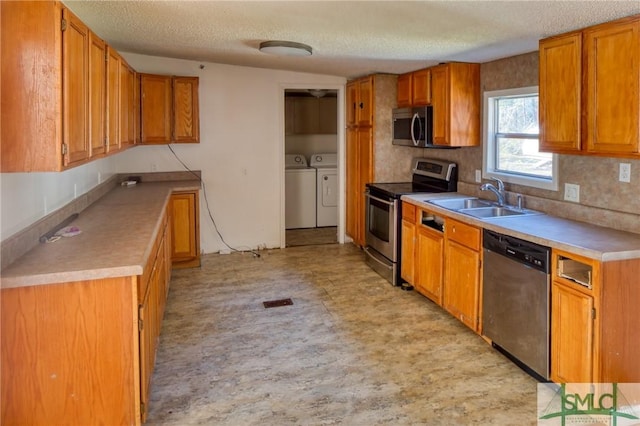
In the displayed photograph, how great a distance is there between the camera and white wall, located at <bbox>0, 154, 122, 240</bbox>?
2.33m

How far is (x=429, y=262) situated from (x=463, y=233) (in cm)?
64

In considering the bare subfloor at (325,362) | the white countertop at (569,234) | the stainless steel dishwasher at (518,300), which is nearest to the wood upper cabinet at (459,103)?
the white countertop at (569,234)

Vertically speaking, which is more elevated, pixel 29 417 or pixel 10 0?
pixel 10 0

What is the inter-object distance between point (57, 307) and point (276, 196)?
4252 mm

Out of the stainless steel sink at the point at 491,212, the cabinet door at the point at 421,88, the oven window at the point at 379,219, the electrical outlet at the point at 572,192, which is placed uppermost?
the cabinet door at the point at 421,88

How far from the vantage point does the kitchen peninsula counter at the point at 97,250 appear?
7.01ft

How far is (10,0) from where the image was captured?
1.96 m

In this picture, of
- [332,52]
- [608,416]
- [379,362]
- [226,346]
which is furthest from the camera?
[332,52]

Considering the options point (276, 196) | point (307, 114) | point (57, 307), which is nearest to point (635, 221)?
point (57, 307)

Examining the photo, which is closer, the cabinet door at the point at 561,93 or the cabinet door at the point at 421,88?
the cabinet door at the point at 561,93

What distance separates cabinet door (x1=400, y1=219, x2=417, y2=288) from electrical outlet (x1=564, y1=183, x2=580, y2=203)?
1.34 metres

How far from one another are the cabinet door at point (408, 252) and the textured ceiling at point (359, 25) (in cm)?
152

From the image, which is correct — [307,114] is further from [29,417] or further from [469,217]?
[29,417]

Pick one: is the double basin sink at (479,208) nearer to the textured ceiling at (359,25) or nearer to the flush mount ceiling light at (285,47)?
the textured ceiling at (359,25)
